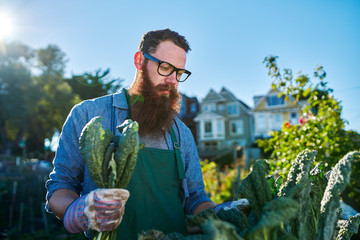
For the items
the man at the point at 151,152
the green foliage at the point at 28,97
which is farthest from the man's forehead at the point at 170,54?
the green foliage at the point at 28,97

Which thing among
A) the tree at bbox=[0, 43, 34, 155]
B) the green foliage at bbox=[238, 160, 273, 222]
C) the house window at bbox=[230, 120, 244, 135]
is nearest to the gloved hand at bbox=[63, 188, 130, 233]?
the green foliage at bbox=[238, 160, 273, 222]

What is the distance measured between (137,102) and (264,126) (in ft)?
98.7

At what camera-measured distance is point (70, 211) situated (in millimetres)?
1132

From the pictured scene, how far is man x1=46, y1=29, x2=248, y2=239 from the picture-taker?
153cm

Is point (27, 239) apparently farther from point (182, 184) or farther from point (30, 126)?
point (30, 126)

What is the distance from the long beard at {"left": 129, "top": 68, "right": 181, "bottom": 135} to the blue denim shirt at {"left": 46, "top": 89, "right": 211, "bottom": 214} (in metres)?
0.08

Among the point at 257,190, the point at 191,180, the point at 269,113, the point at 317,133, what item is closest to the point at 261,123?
the point at 269,113

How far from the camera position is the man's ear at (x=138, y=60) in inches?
78.1

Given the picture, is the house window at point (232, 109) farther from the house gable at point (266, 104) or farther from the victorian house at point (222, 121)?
the house gable at point (266, 104)

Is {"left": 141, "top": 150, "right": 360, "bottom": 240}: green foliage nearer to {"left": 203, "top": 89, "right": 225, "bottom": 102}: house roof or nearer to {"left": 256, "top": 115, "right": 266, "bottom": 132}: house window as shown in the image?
{"left": 256, "top": 115, "right": 266, "bottom": 132}: house window

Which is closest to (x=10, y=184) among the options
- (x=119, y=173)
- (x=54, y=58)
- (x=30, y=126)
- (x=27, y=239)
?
(x=27, y=239)

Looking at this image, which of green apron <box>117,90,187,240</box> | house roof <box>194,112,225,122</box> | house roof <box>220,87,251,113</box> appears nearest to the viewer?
green apron <box>117,90,187,240</box>

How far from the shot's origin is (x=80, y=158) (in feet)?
5.31

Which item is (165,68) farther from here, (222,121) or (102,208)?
(222,121)
